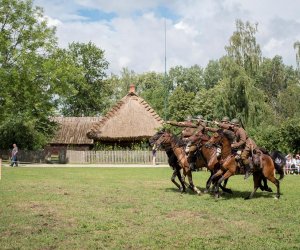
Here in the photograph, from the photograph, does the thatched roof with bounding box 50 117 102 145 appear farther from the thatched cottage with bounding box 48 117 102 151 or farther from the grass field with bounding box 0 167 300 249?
the grass field with bounding box 0 167 300 249

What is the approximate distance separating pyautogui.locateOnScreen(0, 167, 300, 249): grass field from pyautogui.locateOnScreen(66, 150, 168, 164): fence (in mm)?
26595

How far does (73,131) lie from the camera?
61406mm

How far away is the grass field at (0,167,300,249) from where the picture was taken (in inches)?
348

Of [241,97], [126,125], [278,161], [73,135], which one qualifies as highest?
[241,97]

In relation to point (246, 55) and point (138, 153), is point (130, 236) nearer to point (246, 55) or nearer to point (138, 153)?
point (138, 153)

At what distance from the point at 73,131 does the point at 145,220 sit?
168 feet

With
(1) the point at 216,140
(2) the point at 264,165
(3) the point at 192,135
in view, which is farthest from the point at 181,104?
(2) the point at 264,165

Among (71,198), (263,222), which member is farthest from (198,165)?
(263,222)

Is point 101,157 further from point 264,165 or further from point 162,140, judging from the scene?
point 264,165

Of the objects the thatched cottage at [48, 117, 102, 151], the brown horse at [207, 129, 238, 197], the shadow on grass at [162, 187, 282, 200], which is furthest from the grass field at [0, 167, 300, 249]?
the thatched cottage at [48, 117, 102, 151]

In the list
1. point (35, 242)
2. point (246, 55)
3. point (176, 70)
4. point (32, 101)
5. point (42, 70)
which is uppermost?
point (176, 70)

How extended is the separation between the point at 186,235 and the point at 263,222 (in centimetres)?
250

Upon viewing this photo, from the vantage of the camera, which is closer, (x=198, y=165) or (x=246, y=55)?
(x=198, y=165)

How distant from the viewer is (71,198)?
15289 millimetres
